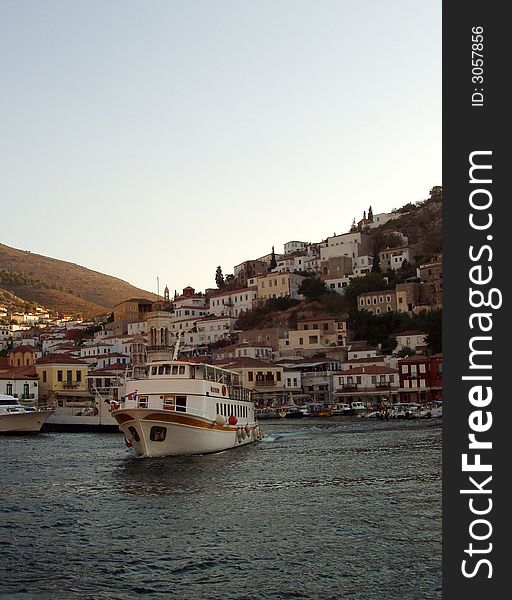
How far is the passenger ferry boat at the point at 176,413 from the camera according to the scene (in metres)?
39.1

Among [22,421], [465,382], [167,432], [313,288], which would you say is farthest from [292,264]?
[465,382]

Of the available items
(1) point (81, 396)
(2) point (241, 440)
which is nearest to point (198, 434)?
(2) point (241, 440)

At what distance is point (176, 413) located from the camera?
38.9 metres

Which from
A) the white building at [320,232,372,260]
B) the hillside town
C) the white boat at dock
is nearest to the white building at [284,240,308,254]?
the hillside town

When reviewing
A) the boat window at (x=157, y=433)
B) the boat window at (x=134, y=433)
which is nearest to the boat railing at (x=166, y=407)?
the boat window at (x=157, y=433)

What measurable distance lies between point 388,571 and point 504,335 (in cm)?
999

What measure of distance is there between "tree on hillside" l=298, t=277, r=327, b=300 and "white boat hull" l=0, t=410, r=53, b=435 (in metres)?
68.0

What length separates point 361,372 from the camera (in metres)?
96.1

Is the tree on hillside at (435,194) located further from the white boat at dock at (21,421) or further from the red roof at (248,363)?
the white boat at dock at (21,421)

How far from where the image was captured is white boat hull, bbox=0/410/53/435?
6266 cm

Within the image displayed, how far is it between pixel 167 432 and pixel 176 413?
1.06 meters

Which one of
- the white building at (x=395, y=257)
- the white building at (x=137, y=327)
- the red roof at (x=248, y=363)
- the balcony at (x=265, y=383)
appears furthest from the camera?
the white building at (x=395, y=257)

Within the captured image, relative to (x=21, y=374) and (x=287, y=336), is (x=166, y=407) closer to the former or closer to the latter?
(x=21, y=374)

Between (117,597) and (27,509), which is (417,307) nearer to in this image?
(27,509)
